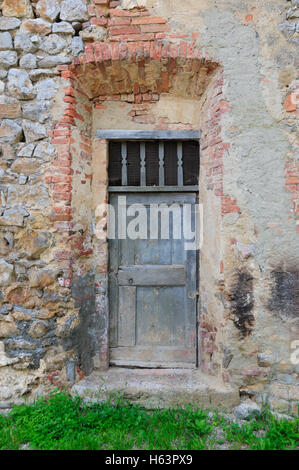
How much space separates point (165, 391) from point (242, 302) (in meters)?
1.15

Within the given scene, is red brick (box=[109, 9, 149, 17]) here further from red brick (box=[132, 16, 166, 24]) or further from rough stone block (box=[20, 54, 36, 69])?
rough stone block (box=[20, 54, 36, 69])

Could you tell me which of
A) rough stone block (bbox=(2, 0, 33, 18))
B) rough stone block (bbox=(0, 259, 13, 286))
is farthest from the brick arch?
rough stone block (bbox=(2, 0, 33, 18))

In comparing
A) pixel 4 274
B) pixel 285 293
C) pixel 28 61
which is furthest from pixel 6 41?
pixel 285 293

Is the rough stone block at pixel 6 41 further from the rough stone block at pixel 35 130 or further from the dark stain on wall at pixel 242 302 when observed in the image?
the dark stain on wall at pixel 242 302

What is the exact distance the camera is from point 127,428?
8.32ft

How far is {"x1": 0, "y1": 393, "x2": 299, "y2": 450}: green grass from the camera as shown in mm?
2346

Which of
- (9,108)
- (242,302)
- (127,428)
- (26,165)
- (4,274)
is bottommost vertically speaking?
(127,428)

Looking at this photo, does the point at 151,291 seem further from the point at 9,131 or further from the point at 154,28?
the point at 154,28

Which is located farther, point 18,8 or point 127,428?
point 18,8

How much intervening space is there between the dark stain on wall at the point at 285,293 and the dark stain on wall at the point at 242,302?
205 mm

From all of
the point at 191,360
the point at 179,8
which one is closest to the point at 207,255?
the point at 191,360

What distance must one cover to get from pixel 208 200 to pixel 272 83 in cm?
125

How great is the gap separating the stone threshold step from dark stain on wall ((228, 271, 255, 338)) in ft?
1.99

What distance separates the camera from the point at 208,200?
311 centimetres
